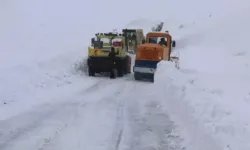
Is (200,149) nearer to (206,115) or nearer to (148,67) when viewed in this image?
(206,115)

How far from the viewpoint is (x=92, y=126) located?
32.1 feet

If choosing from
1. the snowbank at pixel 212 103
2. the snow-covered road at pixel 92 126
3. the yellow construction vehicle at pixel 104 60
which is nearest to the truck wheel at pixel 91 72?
the yellow construction vehicle at pixel 104 60

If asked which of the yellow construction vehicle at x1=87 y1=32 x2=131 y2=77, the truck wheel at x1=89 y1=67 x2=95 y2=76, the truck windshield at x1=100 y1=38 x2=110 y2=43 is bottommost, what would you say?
the truck wheel at x1=89 y1=67 x2=95 y2=76

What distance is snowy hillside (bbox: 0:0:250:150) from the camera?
8328 mm

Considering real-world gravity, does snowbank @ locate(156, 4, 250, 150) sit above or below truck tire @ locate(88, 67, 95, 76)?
above

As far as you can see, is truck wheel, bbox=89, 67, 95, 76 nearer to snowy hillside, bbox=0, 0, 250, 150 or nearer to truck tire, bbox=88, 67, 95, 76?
truck tire, bbox=88, 67, 95, 76

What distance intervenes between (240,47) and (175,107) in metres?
18.7

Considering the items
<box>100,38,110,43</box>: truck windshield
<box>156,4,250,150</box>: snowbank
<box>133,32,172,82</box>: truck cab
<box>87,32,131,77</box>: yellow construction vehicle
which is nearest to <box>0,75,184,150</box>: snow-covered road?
<box>156,4,250,150</box>: snowbank

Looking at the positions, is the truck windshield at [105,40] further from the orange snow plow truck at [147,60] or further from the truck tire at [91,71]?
the orange snow plow truck at [147,60]

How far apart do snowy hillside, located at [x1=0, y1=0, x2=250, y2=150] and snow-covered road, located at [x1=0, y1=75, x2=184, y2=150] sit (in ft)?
0.06

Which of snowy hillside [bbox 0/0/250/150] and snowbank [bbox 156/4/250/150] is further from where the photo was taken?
snowy hillside [bbox 0/0/250/150]

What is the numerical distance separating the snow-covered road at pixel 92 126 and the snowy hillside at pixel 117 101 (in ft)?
0.06

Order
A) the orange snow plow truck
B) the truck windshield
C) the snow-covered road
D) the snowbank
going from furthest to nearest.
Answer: the truck windshield
the orange snow plow truck
the snow-covered road
the snowbank

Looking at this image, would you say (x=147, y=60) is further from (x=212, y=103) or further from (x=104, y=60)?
(x=212, y=103)
